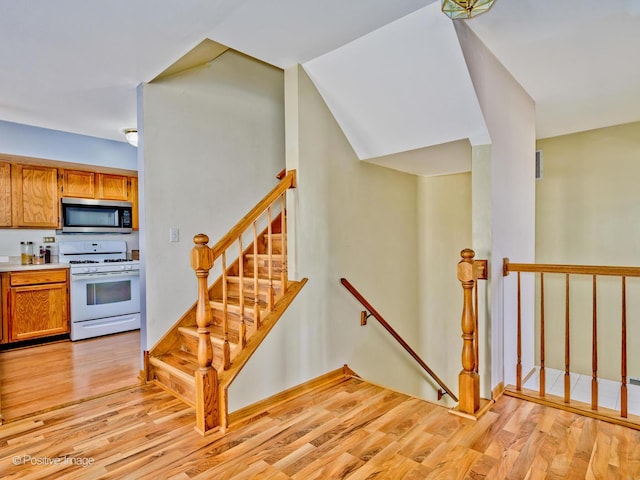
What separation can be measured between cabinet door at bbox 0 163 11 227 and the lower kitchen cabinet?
2.25 ft

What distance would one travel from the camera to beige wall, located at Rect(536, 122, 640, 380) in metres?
3.94

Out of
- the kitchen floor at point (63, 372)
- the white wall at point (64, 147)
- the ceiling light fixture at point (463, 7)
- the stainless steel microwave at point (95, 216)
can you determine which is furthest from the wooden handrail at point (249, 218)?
the stainless steel microwave at point (95, 216)

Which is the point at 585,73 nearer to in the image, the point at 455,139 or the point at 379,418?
the point at 455,139

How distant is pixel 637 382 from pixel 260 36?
4.83m

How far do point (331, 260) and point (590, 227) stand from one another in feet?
10.3

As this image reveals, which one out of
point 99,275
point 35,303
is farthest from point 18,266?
point 99,275

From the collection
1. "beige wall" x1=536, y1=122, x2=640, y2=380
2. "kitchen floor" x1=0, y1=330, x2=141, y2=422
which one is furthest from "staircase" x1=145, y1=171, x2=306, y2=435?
"beige wall" x1=536, y1=122, x2=640, y2=380

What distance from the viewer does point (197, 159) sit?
3.37m

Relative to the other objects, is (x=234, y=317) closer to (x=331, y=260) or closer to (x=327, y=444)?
(x=331, y=260)

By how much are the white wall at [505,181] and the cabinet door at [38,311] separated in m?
4.44

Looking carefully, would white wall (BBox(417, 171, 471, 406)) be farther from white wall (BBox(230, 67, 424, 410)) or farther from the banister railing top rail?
the banister railing top rail

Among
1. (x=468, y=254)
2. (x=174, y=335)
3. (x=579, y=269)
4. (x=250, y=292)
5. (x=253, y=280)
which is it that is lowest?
(x=174, y=335)

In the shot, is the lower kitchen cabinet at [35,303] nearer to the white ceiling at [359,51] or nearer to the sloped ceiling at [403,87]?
the white ceiling at [359,51]

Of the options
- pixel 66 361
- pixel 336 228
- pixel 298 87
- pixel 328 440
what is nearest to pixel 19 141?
pixel 66 361
